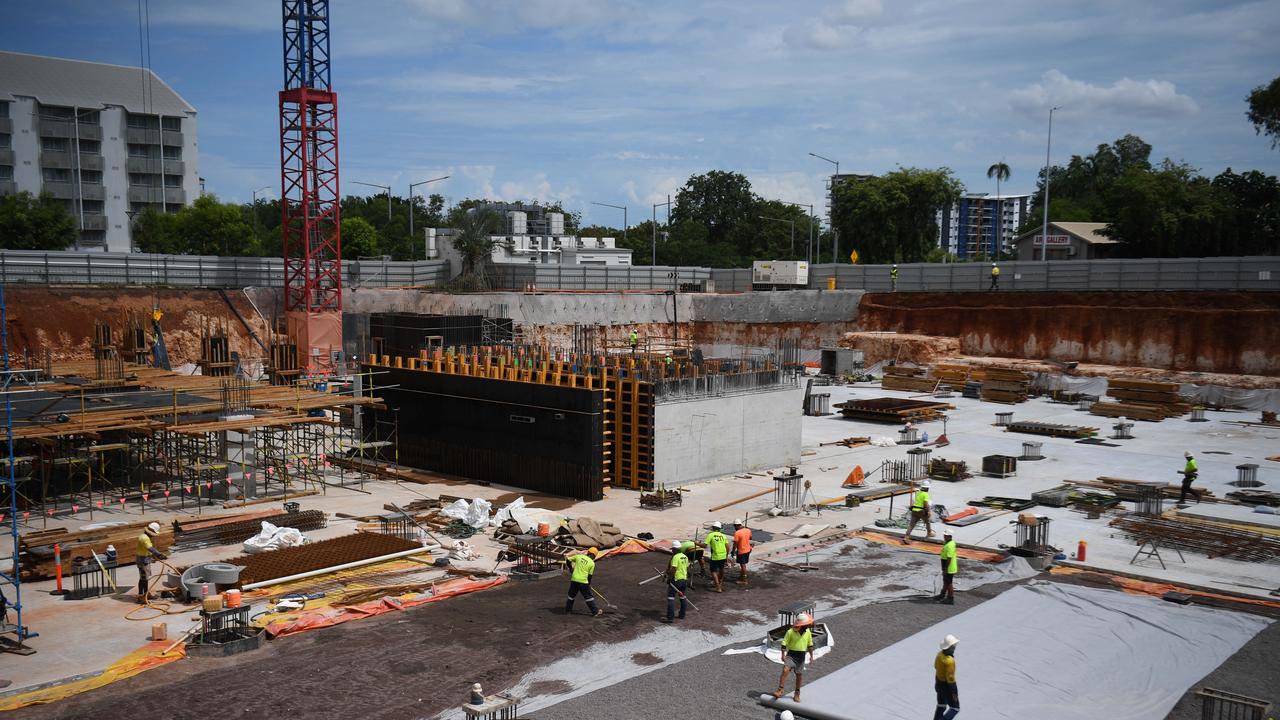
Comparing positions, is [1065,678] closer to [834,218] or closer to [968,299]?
[968,299]

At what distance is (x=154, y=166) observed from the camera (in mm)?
90812

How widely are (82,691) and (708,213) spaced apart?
117885mm

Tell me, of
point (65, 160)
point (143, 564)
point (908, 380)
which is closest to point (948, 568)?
point (143, 564)

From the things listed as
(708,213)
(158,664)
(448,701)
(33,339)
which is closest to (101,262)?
(33,339)

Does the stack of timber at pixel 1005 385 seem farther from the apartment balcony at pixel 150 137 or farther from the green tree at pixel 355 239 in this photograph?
the apartment balcony at pixel 150 137

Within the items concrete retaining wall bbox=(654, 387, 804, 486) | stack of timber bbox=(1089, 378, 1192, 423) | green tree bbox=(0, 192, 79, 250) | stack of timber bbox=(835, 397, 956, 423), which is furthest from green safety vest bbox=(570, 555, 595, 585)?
green tree bbox=(0, 192, 79, 250)

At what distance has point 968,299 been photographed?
204 feet

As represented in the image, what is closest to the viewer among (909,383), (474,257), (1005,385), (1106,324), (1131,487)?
(1131,487)

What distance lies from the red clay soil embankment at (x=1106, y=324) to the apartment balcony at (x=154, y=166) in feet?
216

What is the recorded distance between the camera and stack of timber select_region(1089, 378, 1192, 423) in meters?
42.5

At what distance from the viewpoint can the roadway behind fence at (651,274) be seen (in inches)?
2114

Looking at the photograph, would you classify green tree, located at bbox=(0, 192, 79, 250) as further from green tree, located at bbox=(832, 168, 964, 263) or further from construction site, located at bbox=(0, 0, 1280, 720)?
green tree, located at bbox=(832, 168, 964, 263)

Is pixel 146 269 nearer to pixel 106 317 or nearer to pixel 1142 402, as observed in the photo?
pixel 106 317

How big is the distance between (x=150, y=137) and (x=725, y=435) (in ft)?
266
